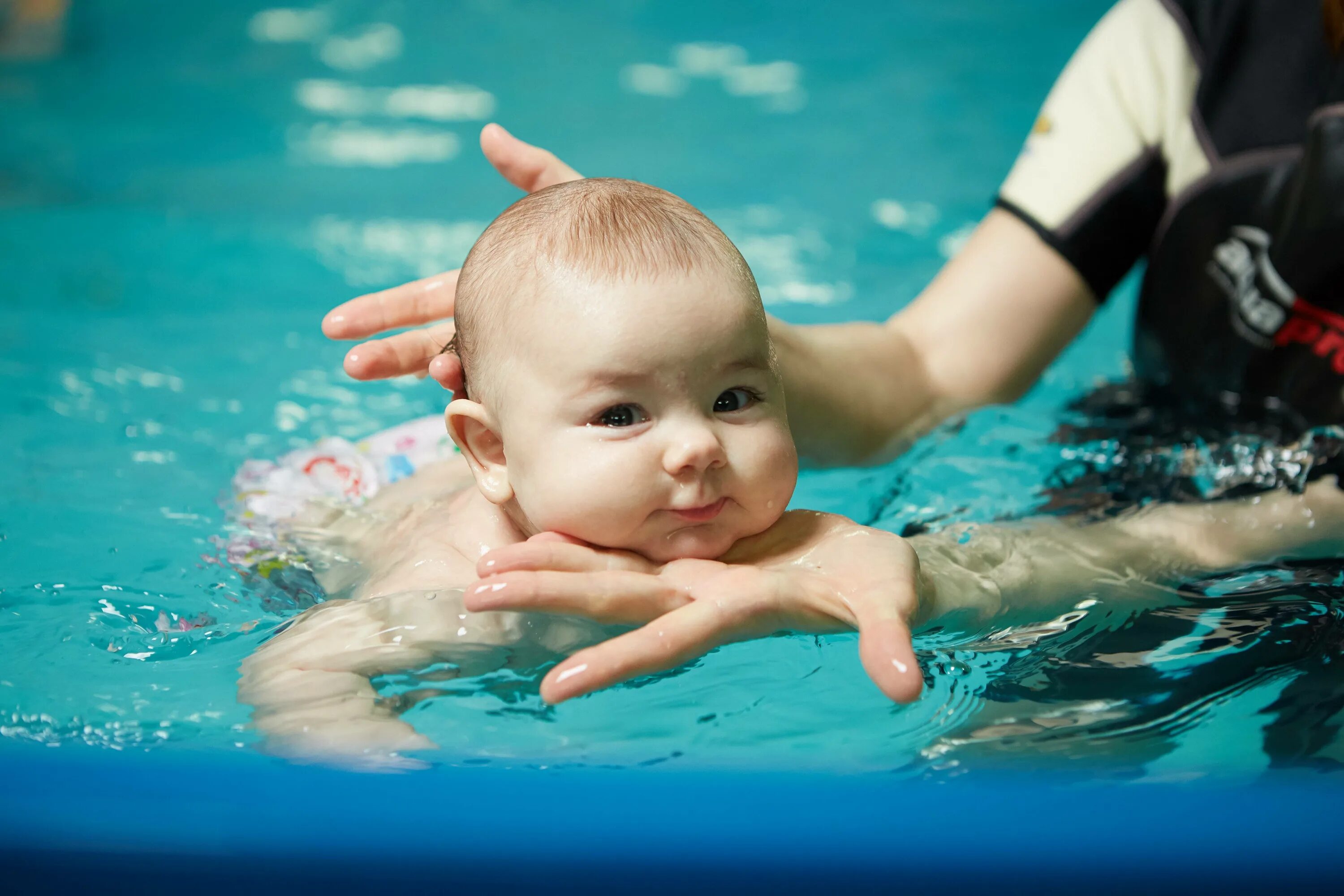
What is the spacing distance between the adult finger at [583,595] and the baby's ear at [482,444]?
265mm

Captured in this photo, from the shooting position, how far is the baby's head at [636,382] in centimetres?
126

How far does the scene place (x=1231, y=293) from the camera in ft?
6.71

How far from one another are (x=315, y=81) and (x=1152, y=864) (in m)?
4.88

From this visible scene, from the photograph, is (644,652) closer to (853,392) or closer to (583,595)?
(583,595)

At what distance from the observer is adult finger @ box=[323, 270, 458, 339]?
5.20 feet

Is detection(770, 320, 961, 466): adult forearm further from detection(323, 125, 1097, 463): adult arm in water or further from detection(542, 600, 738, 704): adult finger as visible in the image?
Result: detection(542, 600, 738, 704): adult finger

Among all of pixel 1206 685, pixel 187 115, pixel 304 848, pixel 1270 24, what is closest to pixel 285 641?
pixel 304 848

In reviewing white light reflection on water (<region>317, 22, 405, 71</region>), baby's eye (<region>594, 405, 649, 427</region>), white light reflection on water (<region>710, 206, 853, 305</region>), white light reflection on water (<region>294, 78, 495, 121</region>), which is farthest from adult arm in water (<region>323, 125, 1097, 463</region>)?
white light reflection on water (<region>317, 22, 405, 71</region>)

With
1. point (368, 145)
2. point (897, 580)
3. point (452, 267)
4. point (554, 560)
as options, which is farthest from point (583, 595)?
point (368, 145)

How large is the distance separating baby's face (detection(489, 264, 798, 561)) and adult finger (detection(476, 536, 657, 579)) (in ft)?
0.10

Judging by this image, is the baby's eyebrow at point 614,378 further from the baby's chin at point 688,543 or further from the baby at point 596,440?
the baby's chin at point 688,543

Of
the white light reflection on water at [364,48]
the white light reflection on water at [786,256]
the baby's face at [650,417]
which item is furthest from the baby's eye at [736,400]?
the white light reflection on water at [364,48]

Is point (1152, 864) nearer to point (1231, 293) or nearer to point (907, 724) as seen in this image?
point (907, 724)

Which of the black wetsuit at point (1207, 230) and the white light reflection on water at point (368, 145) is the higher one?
the white light reflection on water at point (368, 145)
